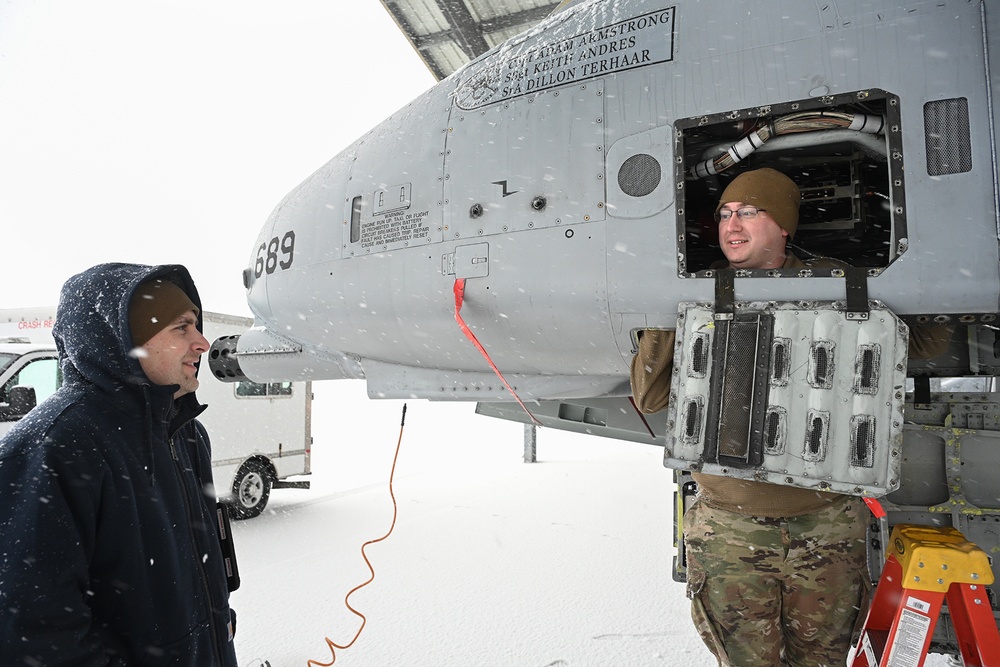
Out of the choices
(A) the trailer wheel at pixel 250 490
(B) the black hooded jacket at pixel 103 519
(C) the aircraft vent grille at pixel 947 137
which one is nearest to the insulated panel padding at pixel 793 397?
(C) the aircraft vent grille at pixel 947 137

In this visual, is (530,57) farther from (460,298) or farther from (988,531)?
(988,531)

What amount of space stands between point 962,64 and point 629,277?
1328mm

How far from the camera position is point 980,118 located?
206 cm

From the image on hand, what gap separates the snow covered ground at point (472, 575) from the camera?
11.4 feet

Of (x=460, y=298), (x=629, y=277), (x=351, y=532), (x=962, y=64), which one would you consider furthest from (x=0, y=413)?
(x=962, y=64)

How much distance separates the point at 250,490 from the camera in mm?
7258

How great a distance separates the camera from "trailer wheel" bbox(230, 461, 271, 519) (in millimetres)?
6957

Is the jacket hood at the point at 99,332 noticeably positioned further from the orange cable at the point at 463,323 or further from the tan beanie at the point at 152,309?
the orange cable at the point at 463,323

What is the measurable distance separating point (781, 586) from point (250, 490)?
6.53 m

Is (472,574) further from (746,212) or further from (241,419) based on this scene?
(241,419)

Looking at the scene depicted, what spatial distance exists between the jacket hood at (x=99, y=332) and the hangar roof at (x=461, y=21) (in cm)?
671

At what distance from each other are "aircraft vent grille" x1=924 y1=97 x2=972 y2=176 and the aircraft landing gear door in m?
1.75

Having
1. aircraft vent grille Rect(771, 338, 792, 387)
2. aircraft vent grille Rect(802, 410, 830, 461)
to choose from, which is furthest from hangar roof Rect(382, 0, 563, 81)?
aircraft vent grille Rect(802, 410, 830, 461)

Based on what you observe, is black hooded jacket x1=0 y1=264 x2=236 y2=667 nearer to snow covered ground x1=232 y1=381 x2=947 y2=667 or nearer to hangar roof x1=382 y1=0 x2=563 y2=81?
snow covered ground x1=232 y1=381 x2=947 y2=667
